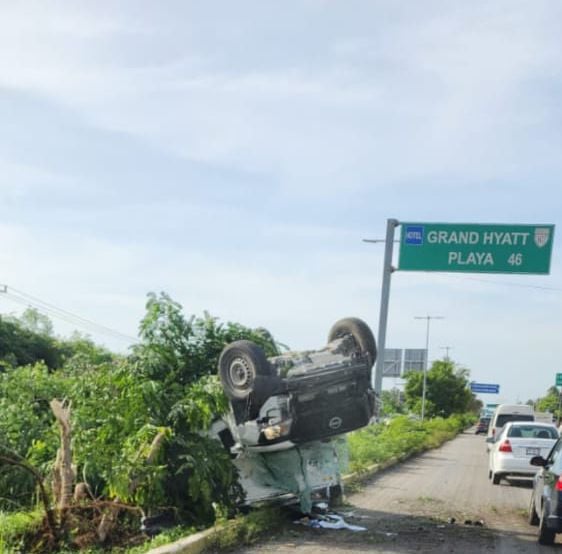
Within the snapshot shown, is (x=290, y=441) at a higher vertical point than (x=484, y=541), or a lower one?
higher

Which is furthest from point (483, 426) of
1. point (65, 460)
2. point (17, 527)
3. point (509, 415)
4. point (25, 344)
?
point (17, 527)

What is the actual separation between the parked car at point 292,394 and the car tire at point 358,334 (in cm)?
22

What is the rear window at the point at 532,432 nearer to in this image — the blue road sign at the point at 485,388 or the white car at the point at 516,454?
the white car at the point at 516,454

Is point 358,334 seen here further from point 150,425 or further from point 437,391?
point 437,391

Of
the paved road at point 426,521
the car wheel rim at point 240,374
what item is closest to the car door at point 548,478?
the paved road at point 426,521

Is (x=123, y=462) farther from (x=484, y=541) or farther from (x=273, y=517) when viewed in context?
(x=484, y=541)

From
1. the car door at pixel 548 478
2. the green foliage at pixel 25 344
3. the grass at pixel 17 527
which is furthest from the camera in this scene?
the green foliage at pixel 25 344

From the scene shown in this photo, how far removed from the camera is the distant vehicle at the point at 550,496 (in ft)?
33.4

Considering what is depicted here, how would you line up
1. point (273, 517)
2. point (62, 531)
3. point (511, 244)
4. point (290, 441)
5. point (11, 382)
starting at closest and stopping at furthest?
point (62, 531)
point (290, 441)
point (273, 517)
point (11, 382)
point (511, 244)

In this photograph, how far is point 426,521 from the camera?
12.5 m

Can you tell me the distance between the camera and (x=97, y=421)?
1070 cm

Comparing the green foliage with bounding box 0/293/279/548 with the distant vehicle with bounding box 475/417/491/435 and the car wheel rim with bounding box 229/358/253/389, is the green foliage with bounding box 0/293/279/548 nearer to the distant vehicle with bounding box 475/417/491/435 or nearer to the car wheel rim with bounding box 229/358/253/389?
the car wheel rim with bounding box 229/358/253/389

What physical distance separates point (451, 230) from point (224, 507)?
10931 millimetres

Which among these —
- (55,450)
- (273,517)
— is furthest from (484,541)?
(55,450)
